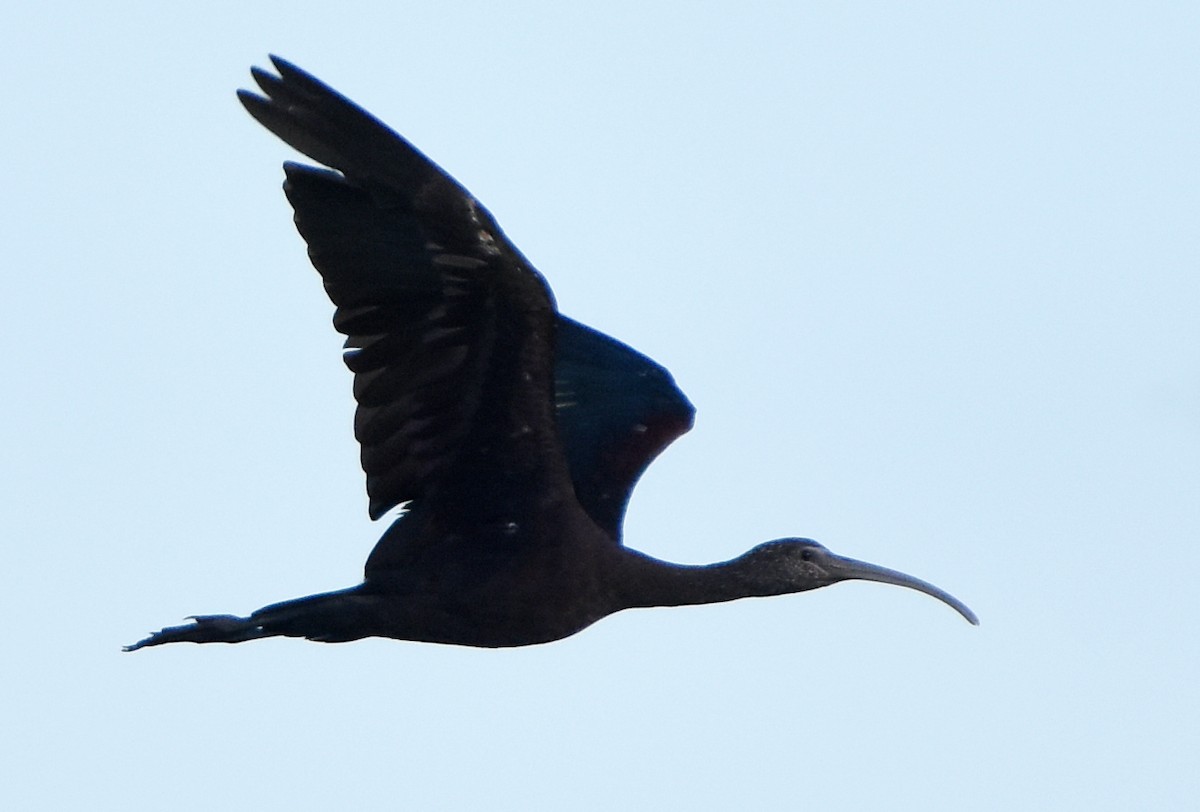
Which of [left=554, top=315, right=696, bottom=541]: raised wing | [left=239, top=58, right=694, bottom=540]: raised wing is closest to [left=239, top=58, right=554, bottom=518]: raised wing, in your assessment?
[left=239, top=58, right=694, bottom=540]: raised wing

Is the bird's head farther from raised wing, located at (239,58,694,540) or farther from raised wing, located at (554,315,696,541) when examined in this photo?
raised wing, located at (239,58,694,540)

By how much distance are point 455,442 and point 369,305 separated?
82 cm

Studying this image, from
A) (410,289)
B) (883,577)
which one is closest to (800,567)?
(883,577)

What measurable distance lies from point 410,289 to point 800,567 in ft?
9.07

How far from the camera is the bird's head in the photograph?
1152cm

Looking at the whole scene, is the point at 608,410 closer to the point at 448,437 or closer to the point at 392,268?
the point at 448,437

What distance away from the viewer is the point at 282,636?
1083 cm

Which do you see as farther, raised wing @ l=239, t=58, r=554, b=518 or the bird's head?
the bird's head

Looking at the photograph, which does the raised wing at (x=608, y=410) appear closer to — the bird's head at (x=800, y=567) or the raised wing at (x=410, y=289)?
the bird's head at (x=800, y=567)

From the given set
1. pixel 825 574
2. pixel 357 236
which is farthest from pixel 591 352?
pixel 357 236

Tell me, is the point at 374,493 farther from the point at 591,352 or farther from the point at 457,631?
the point at 591,352

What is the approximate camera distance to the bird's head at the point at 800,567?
1152cm

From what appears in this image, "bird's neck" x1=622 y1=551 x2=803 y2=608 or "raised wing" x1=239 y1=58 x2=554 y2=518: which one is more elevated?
"raised wing" x1=239 y1=58 x2=554 y2=518

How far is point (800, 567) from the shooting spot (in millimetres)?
11578
